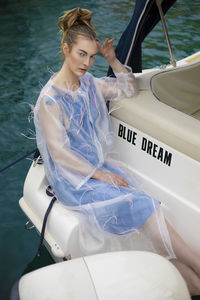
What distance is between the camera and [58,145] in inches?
72.4

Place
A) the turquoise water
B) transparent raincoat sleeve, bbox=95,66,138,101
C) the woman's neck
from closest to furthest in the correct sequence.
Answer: the woman's neck, transparent raincoat sleeve, bbox=95,66,138,101, the turquoise water

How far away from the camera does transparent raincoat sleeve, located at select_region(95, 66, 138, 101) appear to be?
2029 millimetres

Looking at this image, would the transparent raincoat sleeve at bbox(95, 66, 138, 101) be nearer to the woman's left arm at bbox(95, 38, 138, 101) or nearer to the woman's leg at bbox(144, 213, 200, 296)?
the woman's left arm at bbox(95, 38, 138, 101)

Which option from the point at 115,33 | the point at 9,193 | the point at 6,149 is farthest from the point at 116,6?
the point at 9,193

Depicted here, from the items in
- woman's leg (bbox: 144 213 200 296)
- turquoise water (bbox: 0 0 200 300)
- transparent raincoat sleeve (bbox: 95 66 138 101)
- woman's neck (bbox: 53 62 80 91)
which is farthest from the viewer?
turquoise water (bbox: 0 0 200 300)

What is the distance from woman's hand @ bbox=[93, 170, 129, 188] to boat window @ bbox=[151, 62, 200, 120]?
0.51 metres

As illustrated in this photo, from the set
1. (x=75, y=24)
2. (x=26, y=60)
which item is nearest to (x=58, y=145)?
(x=75, y=24)

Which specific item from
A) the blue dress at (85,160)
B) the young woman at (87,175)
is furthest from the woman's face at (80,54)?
the blue dress at (85,160)

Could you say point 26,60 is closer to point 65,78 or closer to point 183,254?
point 65,78

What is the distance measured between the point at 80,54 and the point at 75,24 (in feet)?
0.48

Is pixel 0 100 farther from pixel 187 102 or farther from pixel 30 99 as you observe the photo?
pixel 187 102

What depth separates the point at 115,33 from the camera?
6.08 m

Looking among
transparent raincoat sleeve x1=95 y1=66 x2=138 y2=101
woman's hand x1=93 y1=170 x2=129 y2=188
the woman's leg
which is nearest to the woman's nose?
transparent raincoat sleeve x1=95 y1=66 x2=138 y2=101

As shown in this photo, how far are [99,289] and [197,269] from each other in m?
0.79
